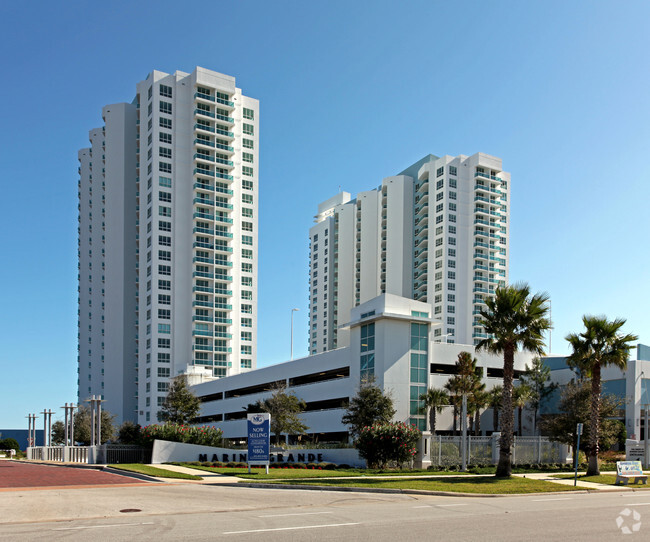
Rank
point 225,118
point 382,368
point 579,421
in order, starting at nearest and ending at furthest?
point 579,421, point 382,368, point 225,118

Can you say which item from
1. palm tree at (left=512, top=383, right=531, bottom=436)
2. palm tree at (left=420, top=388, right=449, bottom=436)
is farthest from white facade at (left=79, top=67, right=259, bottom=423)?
palm tree at (left=512, top=383, right=531, bottom=436)

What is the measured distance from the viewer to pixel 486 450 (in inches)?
1650

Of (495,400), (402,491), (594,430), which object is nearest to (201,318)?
(495,400)

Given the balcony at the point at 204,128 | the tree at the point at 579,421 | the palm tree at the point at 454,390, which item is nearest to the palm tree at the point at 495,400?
the palm tree at the point at 454,390

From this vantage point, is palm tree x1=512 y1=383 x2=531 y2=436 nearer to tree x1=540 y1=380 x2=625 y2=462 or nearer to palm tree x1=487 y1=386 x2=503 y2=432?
palm tree x1=487 y1=386 x2=503 y2=432

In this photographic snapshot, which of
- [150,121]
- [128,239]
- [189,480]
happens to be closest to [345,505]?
[189,480]

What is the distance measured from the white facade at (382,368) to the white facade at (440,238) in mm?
46201

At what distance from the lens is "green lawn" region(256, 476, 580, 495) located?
25047mm

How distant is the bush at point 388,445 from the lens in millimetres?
37531

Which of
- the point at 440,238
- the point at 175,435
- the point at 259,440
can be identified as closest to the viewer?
the point at 259,440

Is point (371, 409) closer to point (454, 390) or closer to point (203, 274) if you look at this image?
point (454, 390)

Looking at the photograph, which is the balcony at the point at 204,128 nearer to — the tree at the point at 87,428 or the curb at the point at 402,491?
the tree at the point at 87,428

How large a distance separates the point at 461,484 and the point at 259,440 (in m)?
10.5

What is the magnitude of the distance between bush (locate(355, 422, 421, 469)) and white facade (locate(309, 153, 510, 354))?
7106 centimetres
